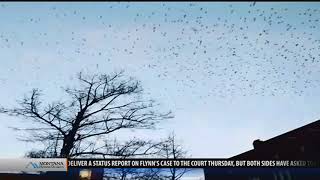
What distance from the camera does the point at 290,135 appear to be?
17.7 m

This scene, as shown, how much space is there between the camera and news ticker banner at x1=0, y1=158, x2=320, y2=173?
12.0 meters

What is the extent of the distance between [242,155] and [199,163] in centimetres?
972

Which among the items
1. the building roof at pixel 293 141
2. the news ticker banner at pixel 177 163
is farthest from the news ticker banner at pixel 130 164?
the building roof at pixel 293 141

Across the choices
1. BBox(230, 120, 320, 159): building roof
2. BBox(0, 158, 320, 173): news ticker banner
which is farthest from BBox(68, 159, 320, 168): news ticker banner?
BBox(230, 120, 320, 159): building roof

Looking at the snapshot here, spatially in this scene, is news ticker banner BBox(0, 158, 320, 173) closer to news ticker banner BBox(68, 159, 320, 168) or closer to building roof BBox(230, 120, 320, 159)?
news ticker banner BBox(68, 159, 320, 168)

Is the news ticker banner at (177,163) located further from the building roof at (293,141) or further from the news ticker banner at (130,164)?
the building roof at (293,141)

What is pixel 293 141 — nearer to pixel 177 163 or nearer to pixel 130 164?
pixel 177 163

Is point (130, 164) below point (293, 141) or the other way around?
below

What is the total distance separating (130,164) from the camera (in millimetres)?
12320

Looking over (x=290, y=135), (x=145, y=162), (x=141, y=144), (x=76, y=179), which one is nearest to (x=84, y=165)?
(x=76, y=179)

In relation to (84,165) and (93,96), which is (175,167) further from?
(93,96)

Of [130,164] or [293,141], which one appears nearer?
[130,164]

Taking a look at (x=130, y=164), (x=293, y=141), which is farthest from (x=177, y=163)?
(x=293, y=141)

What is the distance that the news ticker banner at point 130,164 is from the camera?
12008 mm
